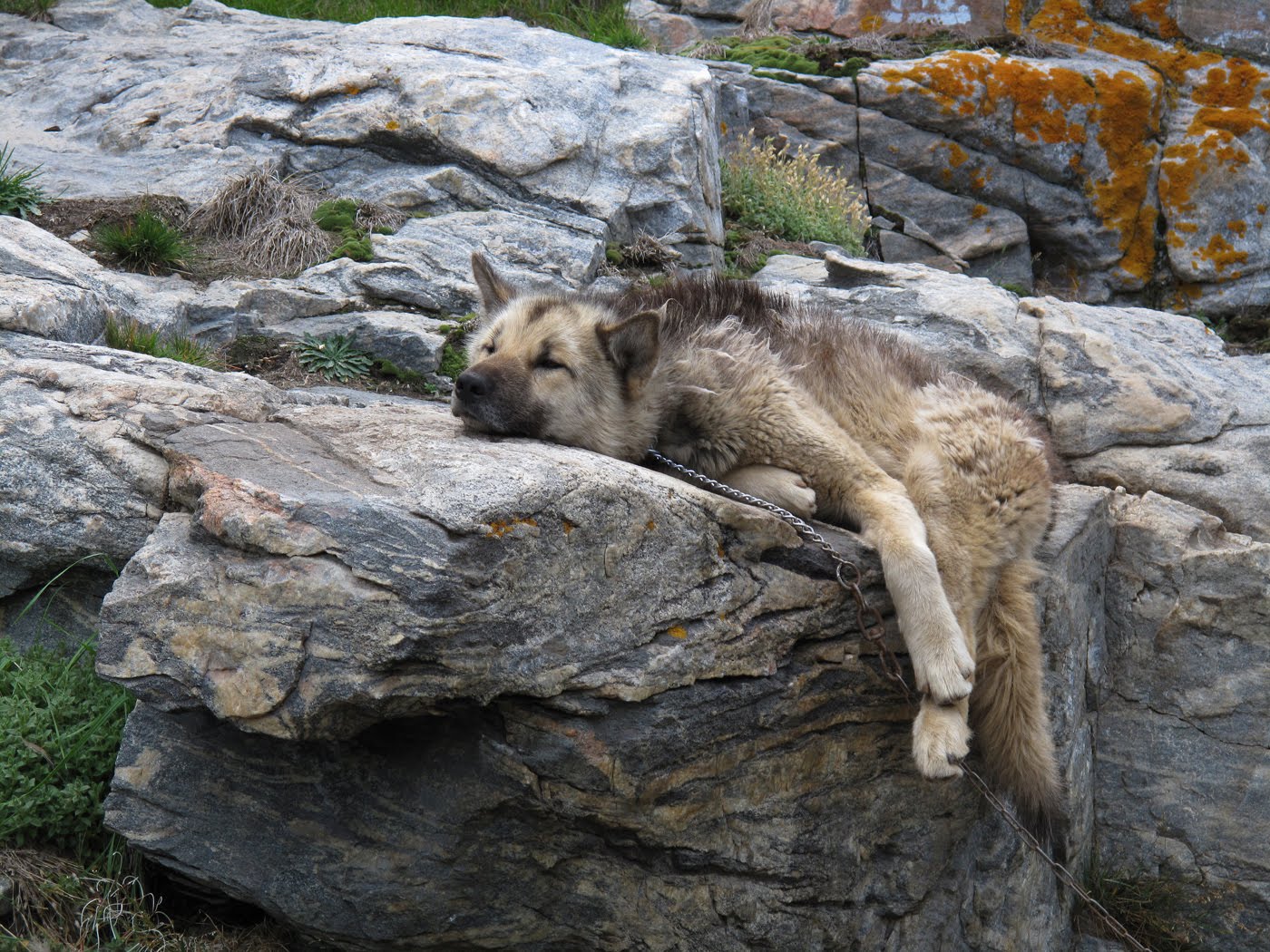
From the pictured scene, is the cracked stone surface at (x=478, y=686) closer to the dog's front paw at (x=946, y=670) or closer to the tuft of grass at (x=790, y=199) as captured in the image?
the dog's front paw at (x=946, y=670)

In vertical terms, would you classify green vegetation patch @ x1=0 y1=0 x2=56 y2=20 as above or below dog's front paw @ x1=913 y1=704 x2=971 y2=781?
above

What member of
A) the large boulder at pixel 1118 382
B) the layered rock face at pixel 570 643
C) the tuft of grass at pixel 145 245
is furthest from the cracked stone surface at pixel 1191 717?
the tuft of grass at pixel 145 245

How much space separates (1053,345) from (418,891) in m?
5.43

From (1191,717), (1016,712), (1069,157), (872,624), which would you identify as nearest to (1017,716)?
(1016,712)

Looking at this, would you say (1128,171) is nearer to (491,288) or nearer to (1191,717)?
(1191,717)

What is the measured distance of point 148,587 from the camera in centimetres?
402

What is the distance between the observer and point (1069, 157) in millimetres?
12211

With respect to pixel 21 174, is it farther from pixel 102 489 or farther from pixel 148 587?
pixel 148 587

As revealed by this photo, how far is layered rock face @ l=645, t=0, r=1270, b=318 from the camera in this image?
39.0ft

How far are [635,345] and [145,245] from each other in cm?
462

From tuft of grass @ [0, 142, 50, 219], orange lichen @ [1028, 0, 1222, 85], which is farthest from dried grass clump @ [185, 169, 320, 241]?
orange lichen @ [1028, 0, 1222, 85]

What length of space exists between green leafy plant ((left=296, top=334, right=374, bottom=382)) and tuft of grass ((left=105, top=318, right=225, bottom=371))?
0.53m

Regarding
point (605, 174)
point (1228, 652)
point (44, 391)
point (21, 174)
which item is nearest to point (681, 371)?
point (44, 391)

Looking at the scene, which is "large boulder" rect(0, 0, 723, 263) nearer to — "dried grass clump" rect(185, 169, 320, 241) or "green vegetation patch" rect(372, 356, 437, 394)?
"dried grass clump" rect(185, 169, 320, 241)
